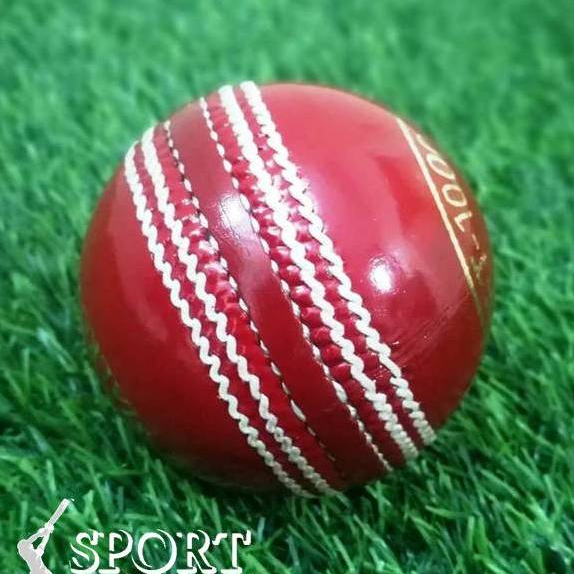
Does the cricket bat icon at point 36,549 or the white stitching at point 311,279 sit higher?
the white stitching at point 311,279

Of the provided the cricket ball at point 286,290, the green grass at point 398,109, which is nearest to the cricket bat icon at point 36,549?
the green grass at point 398,109

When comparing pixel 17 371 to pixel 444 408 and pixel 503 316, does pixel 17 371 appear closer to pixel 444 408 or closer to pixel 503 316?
pixel 444 408

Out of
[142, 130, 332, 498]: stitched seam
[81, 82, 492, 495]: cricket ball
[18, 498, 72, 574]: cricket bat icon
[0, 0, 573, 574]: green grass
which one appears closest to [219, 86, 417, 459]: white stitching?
[81, 82, 492, 495]: cricket ball

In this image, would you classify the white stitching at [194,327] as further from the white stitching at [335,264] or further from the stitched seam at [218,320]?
the white stitching at [335,264]

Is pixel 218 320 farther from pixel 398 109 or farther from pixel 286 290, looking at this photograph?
pixel 398 109

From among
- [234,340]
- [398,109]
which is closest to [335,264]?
[234,340]

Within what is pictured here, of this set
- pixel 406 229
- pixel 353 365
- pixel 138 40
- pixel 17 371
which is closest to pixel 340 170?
pixel 406 229
